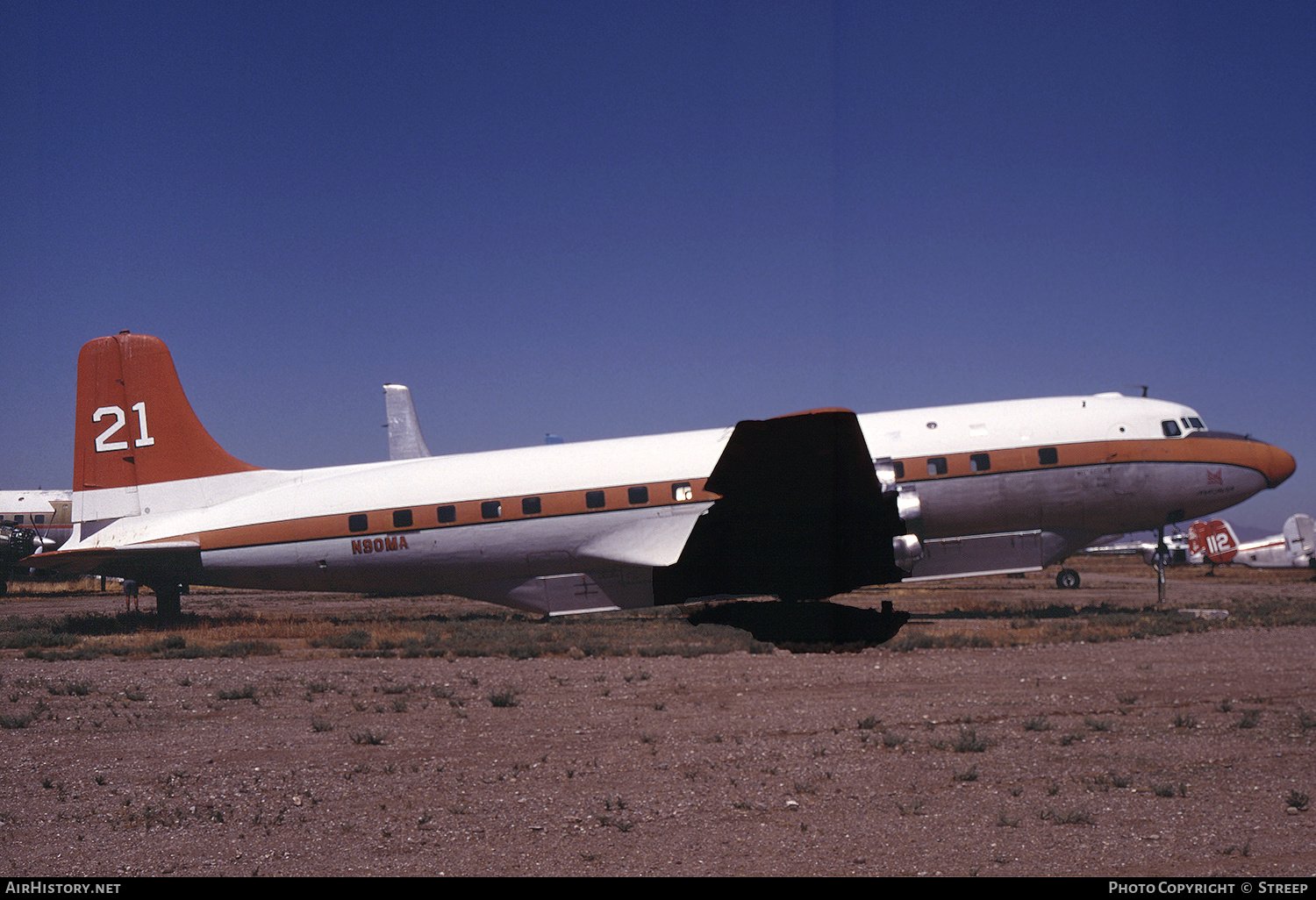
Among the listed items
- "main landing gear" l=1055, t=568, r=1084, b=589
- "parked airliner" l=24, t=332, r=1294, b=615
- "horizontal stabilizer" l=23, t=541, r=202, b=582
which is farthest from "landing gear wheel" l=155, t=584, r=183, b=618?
"main landing gear" l=1055, t=568, r=1084, b=589

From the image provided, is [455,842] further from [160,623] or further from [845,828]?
[160,623]

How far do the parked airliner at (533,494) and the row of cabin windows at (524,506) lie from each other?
0.03m

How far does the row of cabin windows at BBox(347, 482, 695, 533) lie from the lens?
673 inches

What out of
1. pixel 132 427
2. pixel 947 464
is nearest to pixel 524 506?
pixel 947 464

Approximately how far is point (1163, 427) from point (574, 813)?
1630 cm

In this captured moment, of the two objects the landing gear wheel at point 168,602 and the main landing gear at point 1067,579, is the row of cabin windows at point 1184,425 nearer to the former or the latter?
the main landing gear at point 1067,579

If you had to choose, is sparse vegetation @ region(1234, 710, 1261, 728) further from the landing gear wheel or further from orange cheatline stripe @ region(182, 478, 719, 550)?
the landing gear wheel

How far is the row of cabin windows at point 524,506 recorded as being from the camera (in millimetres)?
17094

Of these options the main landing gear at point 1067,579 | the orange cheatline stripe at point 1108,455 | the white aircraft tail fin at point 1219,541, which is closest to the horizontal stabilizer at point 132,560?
the orange cheatline stripe at point 1108,455

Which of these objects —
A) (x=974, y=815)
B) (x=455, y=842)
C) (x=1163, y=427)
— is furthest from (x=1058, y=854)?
(x=1163, y=427)

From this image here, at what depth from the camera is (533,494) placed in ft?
58.3

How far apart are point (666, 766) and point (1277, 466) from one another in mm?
17425

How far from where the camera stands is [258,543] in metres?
18.6

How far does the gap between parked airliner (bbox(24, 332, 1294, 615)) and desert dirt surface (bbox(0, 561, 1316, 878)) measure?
237 centimetres
